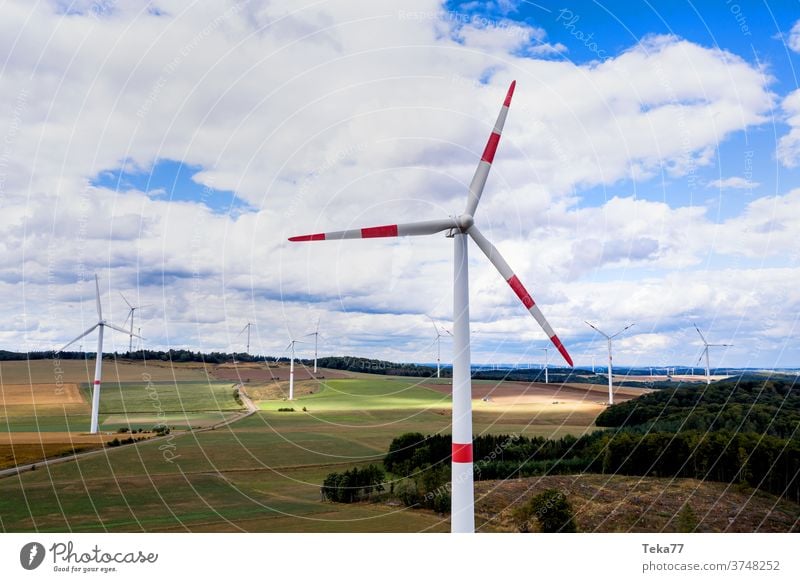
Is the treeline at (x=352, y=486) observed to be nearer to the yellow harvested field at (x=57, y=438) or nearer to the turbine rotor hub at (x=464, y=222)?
the turbine rotor hub at (x=464, y=222)

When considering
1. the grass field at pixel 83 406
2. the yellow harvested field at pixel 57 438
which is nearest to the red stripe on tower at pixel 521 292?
the grass field at pixel 83 406

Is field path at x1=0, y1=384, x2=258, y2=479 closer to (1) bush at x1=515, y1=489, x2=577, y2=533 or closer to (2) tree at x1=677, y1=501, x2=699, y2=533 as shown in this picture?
(1) bush at x1=515, y1=489, x2=577, y2=533

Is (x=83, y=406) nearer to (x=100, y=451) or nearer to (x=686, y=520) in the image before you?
(x=100, y=451)

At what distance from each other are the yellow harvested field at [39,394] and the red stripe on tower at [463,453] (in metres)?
76.6

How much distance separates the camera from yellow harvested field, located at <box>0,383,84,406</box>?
82562 mm

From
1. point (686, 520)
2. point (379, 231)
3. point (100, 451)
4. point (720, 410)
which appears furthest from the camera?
point (100, 451)

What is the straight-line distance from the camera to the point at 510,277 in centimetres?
2288

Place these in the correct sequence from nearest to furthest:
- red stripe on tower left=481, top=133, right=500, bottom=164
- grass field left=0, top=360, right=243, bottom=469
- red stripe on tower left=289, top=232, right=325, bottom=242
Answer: red stripe on tower left=289, top=232, right=325, bottom=242, red stripe on tower left=481, top=133, right=500, bottom=164, grass field left=0, top=360, right=243, bottom=469

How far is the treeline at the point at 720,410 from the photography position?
182 feet

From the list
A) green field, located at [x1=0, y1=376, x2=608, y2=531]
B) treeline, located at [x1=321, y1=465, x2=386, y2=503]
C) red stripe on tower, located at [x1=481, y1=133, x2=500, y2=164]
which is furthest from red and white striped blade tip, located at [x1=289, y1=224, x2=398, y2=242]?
treeline, located at [x1=321, y1=465, x2=386, y2=503]

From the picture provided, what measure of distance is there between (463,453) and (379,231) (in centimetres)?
832

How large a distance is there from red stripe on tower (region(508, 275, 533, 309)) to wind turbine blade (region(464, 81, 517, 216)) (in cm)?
294

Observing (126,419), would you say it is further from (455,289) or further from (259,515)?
(455,289)

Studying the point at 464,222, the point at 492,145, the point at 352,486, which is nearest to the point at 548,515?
the point at 352,486
